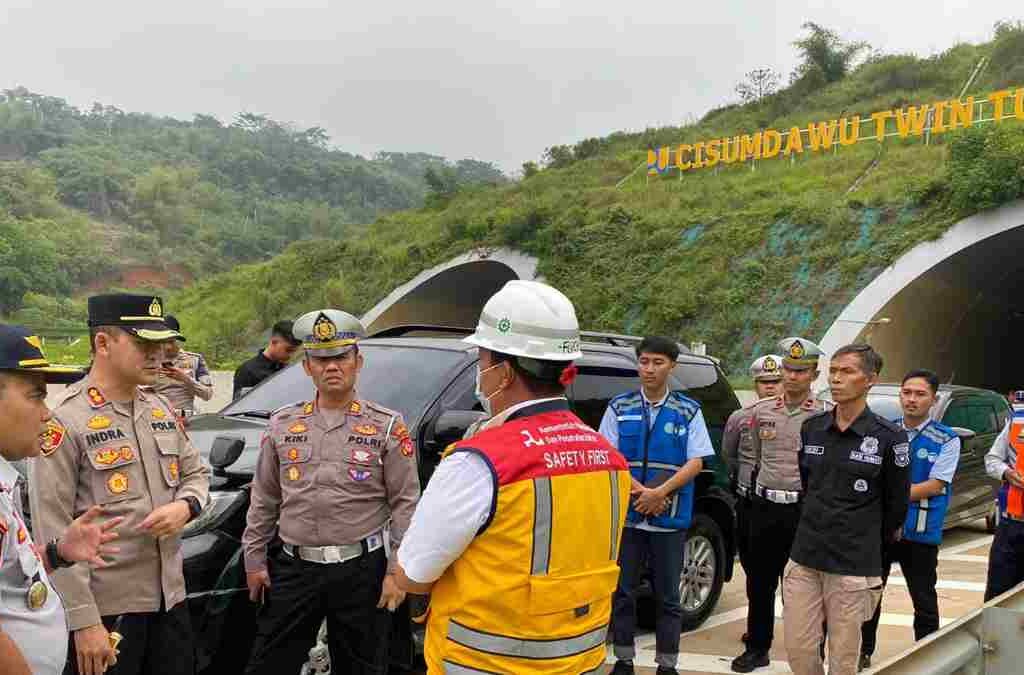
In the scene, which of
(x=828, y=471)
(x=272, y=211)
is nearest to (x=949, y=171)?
(x=828, y=471)

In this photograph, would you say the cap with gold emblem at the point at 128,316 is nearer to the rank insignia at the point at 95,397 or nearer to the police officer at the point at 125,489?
the police officer at the point at 125,489

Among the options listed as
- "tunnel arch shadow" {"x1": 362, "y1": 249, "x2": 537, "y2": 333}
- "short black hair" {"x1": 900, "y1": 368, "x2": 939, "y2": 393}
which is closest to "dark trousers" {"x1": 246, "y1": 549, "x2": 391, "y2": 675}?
"short black hair" {"x1": 900, "y1": 368, "x2": 939, "y2": 393}

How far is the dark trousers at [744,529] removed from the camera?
5.40 meters

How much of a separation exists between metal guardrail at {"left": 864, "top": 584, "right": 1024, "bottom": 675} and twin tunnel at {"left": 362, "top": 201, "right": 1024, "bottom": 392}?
55.1 feet

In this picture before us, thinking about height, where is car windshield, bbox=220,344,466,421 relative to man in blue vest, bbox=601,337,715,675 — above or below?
above

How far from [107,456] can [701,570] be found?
4193 millimetres

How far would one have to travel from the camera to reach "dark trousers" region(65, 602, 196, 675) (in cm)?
294

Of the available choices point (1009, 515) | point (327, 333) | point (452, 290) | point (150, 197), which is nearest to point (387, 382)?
point (327, 333)

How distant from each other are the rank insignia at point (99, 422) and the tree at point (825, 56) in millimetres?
48399

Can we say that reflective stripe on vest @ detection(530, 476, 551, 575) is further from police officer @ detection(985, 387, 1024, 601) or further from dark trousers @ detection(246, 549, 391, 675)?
police officer @ detection(985, 387, 1024, 601)

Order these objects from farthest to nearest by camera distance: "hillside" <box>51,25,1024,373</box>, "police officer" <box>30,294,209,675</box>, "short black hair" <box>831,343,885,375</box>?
"hillside" <box>51,25,1024,373</box> → "short black hair" <box>831,343,885,375</box> → "police officer" <box>30,294,209,675</box>

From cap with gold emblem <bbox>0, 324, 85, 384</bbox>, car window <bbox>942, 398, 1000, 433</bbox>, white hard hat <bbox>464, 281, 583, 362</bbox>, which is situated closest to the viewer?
cap with gold emblem <bbox>0, 324, 85, 384</bbox>

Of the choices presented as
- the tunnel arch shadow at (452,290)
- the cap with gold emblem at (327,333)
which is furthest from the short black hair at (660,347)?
the tunnel arch shadow at (452,290)

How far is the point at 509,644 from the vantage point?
211 centimetres
